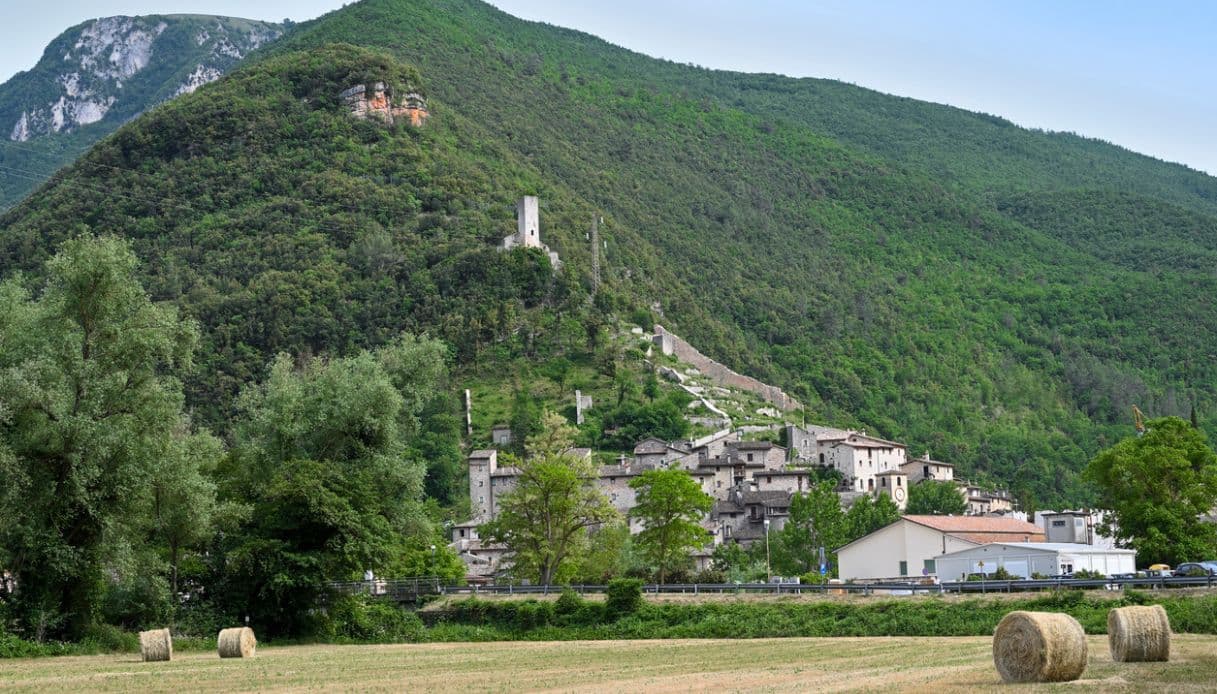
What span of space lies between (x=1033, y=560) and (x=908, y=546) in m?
10.9

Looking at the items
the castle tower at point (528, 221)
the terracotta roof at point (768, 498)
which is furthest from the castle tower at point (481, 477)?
the castle tower at point (528, 221)

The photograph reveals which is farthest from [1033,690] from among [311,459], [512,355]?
[512,355]

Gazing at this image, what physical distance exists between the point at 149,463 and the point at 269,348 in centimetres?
11217

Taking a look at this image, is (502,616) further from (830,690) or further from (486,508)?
(486,508)

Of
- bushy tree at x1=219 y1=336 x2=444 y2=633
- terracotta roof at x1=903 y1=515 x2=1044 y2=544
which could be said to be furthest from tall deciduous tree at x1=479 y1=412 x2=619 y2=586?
terracotta roof at x1=903 y1=515 x2=1044 y2=544

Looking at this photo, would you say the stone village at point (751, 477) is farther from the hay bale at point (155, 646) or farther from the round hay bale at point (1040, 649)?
the round hay bale at point (1040, 649)

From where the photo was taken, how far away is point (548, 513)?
86438mm

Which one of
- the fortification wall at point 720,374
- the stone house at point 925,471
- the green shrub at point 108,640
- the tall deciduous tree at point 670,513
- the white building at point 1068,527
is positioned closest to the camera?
the green shrub at point 108,640

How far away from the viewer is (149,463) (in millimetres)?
56312

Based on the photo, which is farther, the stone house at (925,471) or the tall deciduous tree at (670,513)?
the stone house at (925,471)

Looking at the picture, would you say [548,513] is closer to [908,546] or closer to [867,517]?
[908,546]

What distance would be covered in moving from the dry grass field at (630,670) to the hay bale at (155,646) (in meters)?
0.61

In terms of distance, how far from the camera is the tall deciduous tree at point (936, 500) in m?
134

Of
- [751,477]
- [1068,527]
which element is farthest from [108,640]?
[751,477]
